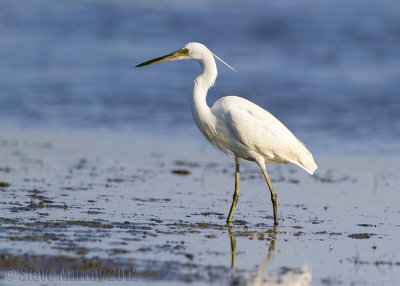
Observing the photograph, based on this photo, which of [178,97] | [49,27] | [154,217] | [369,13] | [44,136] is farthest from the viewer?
[369,13]

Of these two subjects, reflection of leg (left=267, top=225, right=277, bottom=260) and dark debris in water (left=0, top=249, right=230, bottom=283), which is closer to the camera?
dark debris in water (left=0, top=249, right=230, bottom=283)

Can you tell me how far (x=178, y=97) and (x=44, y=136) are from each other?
17.1ft

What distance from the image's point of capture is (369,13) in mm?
30734

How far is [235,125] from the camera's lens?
319 inches

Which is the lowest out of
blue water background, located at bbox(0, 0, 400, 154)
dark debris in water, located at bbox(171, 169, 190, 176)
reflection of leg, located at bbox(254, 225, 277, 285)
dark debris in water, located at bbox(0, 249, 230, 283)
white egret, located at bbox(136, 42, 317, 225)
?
dark debris in water, located at bbox(0, 249, 230, 283)

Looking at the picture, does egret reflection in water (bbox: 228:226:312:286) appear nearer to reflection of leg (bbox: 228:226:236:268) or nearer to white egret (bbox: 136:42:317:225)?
reflection of leg (bbox: 228:226:236:268)

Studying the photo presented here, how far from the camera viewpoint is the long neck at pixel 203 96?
8250 millimetres

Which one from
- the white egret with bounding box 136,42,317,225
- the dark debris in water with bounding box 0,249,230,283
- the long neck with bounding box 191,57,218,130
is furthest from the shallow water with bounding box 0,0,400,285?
the long neck with bounding box 191,57,218,130

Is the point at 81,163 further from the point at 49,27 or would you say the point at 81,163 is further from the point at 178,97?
the point at 49,27

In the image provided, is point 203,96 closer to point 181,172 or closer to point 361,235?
point 361,235

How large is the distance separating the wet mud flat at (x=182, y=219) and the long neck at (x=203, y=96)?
3.76 feet

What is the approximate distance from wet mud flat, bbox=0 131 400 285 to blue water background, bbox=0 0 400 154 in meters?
2.60

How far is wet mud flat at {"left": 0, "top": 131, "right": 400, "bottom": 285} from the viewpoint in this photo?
5.71 meters

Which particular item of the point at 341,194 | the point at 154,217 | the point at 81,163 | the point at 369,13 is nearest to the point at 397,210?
the point at 341,194
